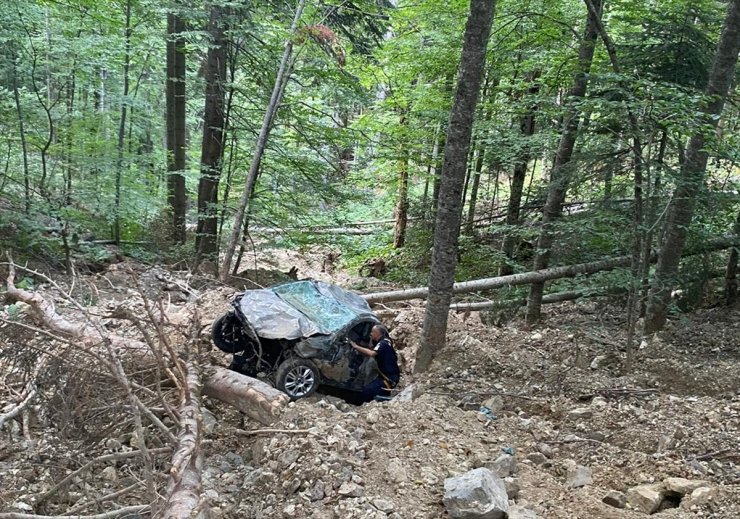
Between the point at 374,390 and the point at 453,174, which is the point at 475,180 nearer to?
the point at 453,174

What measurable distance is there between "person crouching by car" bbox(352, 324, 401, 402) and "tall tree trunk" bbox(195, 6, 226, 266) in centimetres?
565

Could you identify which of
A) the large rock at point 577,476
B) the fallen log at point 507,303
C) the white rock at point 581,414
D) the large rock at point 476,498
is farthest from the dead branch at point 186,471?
the fallen log at point 507,303

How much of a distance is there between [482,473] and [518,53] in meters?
9.51

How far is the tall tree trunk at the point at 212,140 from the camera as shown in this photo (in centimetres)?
1099

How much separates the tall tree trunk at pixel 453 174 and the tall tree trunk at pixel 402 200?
293 inches

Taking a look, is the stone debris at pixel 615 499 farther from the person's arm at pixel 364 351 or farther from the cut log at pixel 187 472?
the person's arm at pixel 364 351

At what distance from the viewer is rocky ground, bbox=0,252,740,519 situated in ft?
12.9

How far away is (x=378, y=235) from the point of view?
1792 centimetres

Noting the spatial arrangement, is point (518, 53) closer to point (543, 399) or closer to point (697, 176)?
point (697, 176)

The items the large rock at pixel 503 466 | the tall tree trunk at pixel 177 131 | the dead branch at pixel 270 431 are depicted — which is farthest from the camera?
the tall tree trunk at pixel 177 131

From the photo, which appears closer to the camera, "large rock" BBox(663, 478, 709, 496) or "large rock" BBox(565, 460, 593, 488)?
"large rock" BBox(663, 478, 709, 496)

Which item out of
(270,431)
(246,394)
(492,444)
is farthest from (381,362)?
(270,431)

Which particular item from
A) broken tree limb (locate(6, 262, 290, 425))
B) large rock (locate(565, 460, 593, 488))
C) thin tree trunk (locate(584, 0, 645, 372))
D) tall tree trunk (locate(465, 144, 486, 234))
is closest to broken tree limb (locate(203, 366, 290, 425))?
broken tree limb (locate(6, 262, 290, 425))

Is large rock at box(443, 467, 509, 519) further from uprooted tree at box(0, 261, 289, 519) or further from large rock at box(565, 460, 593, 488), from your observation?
uprooted tree at box(0, 261, 289, 519)
